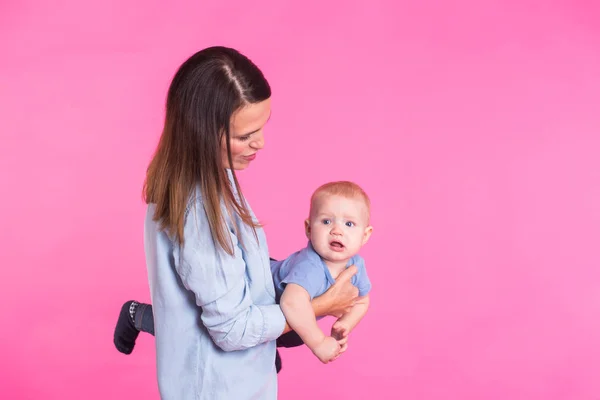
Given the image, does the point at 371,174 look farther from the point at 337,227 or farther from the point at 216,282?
the point at 216,282

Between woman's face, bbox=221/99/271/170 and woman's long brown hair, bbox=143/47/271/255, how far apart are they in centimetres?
2

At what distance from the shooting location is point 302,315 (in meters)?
2.11

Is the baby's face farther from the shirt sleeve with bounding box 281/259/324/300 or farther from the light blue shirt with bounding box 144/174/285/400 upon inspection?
the light blue shirt with bounding box 144/174/285/400

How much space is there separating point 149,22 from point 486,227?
1.98 m

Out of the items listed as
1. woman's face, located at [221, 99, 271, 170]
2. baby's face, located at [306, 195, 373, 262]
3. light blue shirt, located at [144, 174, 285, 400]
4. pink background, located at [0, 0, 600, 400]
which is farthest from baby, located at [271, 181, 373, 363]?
pink background, located at [0, 0, 600, 400]

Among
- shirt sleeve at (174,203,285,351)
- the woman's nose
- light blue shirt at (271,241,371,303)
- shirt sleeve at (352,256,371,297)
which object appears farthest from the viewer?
shirt sleeve at (352,256,371,297)

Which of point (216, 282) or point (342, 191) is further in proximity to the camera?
point (342, 191)

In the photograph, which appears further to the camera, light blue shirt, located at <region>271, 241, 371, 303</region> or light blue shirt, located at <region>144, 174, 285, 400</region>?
light blue shirt, located at <region>271, 241, 371, 303</region>

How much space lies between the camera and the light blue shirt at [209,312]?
190 centimetres

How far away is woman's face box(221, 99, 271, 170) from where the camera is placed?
193cm

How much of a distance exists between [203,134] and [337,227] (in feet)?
1.95

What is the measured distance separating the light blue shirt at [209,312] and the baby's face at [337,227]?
27cm

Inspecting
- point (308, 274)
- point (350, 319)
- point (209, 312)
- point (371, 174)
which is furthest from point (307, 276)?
point (371, 174)

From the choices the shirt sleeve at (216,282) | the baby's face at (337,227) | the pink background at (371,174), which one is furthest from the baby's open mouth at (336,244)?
the pink background at (371,174)
